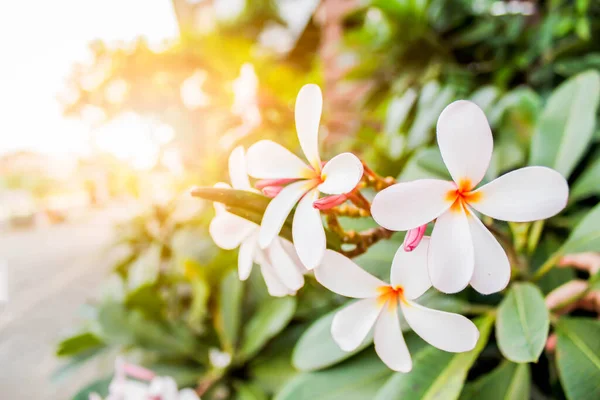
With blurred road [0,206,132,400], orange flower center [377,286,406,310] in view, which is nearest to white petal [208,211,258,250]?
orange flower center [377,286,406,310]

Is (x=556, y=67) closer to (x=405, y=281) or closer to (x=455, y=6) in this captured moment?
(x=455, y=6)

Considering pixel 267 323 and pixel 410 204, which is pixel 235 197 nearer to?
pixel 410 204

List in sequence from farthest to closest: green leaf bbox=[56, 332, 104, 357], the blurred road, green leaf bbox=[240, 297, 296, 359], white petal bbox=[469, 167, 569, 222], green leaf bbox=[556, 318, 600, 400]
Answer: the blurred road, green leaf bbox=[56, 332, 104, 357], green leaf bbox=[240, 297, 296, 359], green leaf bbox=[556, 318, 600, 400], white petal bbox=[469, 167, 569, 222]

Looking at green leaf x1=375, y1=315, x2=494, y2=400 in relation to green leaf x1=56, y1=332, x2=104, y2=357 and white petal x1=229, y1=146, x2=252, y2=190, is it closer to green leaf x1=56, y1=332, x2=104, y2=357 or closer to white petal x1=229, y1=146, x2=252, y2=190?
white petal x1=229, y1=146, x2=252, y2=190

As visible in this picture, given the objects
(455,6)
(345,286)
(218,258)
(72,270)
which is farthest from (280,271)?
(72,270)

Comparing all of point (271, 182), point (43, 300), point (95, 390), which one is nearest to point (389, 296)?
point (271, 182)

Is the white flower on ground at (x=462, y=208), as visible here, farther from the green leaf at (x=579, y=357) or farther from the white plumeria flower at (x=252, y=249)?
the green leaf at (x=579, y=357)
